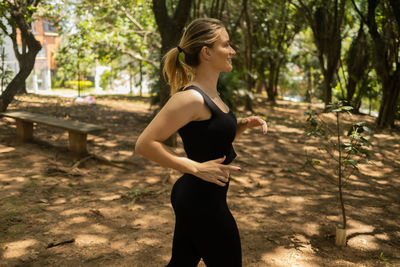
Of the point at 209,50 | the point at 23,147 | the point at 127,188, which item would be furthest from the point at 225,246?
the point at 23,147

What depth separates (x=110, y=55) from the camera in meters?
15.6

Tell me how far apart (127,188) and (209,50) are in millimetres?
3949

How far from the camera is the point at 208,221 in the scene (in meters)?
1.86

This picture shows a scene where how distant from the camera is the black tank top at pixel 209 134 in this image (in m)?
1.79

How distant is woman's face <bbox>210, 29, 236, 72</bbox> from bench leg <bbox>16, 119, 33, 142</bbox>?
21.0ft

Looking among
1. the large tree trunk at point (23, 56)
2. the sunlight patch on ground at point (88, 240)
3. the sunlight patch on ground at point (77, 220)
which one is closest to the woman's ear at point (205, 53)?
the sunlight patch on ground at point (88, 240)

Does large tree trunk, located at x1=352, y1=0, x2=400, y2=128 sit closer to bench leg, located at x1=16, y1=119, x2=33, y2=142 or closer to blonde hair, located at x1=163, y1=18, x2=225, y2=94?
bench leg, located at x1=16, y1=119, x2=33, y2=142

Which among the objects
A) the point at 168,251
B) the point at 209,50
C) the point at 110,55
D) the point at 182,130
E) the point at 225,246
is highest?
the point at 110,55

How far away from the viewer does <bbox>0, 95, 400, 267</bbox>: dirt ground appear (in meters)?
3.51

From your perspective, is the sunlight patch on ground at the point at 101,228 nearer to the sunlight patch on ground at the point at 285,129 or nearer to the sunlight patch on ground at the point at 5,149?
the sunlight patch on ground at the point at 5,149

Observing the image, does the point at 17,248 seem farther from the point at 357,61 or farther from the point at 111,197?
the point at 357,61

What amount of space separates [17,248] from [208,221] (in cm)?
246

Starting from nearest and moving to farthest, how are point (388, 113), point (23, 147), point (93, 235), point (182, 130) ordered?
point (182, 130) < point (93, 235) < point (23, 147) < point (388, 113)

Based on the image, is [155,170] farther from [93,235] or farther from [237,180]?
[93,235]
